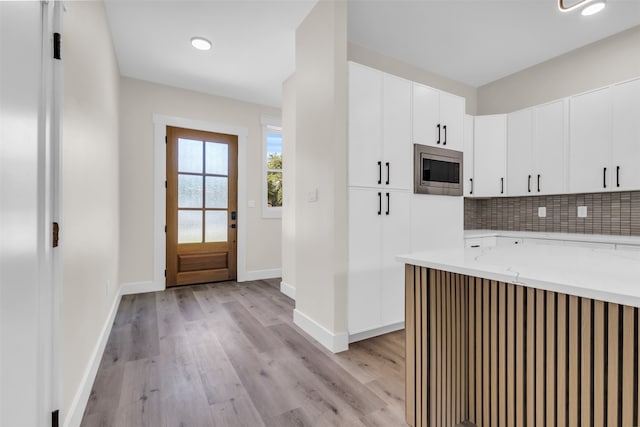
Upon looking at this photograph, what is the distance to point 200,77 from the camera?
12.3ft

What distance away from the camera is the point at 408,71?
142 inches

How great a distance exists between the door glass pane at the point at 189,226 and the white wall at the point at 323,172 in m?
2.12

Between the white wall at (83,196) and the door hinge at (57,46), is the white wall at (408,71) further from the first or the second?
the door hinge at (57,46)

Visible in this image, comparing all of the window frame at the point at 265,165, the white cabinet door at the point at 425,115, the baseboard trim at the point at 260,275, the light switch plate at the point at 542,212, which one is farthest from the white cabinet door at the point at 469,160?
the baseboard trim at the point at 260,275

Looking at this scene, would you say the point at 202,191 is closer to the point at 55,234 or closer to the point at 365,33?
the point at 365,33

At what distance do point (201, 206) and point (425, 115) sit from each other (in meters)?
3.18

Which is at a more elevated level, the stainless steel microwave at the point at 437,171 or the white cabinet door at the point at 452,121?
the white cabinet door at the point at 452,121

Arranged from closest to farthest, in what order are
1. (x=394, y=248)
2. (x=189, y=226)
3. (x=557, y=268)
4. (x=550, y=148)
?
(x=557, y=268) → (x=394, y=248) → (x=550, y=148) → (x=189, y=226)

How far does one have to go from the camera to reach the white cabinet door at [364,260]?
233 cm

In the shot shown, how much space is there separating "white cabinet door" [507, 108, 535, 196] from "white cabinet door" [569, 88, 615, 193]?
39cm

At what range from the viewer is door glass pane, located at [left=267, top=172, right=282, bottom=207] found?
4738 millimetres

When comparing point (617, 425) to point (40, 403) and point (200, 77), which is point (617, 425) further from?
point (200, 77)

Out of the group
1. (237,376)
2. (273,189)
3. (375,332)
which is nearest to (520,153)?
(375,332)

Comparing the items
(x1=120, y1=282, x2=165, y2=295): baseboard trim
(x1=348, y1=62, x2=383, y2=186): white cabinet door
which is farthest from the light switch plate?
(x1=120, y1=282, x2=165, y2=295): baseboard trim
